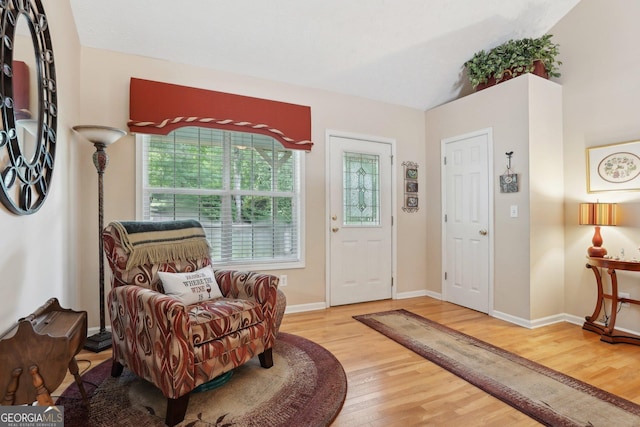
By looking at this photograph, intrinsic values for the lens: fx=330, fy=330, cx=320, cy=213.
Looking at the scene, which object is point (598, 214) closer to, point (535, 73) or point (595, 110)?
point (595, 110)

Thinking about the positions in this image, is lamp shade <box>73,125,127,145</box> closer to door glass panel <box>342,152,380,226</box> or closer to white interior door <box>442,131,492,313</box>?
door glass panel <box>342,152,380,226</box>

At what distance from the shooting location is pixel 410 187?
4066 millimetres

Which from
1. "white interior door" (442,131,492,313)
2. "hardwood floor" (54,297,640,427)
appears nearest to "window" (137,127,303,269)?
"hardwood floor" (54,297,640,427)

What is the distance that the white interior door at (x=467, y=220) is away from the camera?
11.2 feet

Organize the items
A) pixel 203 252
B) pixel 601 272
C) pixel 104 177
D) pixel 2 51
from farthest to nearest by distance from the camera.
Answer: pixel 601 272 → pixel 104 177 → pixel 203 252 → pixel 2 51

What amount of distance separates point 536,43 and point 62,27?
3887 mm

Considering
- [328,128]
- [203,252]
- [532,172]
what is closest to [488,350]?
[532,172]

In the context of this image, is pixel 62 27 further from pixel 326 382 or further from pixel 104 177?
pixel 326 382

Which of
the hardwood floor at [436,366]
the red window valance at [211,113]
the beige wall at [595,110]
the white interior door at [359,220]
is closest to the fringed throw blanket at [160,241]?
the hardwood floor at [436,366]

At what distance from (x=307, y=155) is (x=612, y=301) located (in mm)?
2944

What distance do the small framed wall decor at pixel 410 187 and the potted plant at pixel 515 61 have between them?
112 cm

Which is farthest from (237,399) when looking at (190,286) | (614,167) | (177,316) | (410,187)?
(614,167)

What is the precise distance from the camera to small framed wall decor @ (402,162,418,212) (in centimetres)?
404

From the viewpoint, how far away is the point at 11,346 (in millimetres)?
1100
